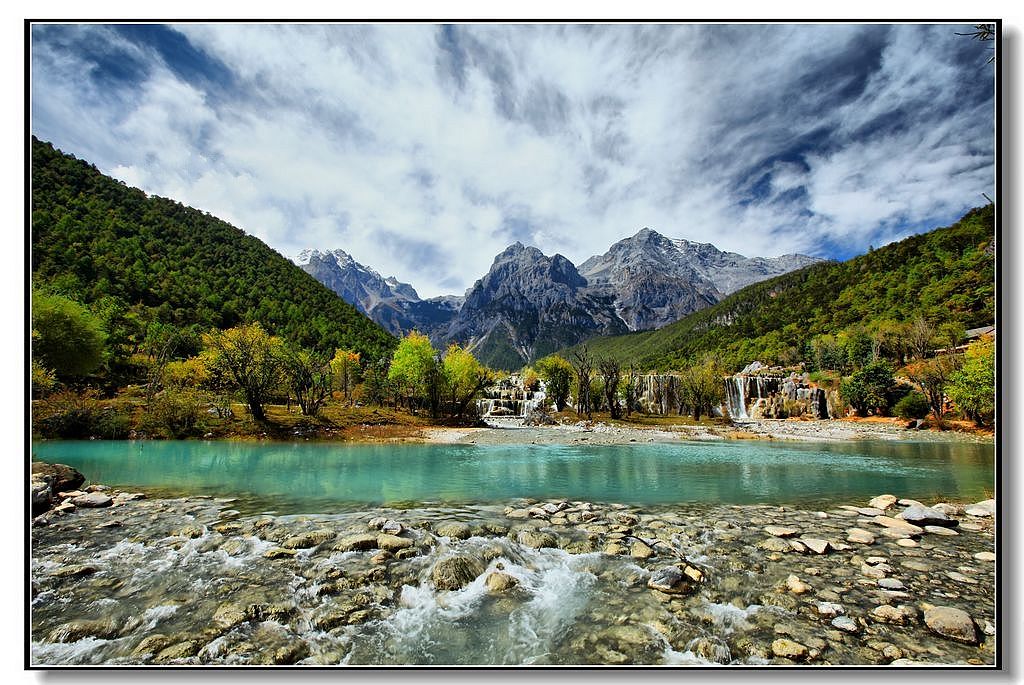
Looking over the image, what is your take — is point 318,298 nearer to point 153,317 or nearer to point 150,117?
point 153,317

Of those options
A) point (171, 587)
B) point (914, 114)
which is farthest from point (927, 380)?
point (171, 587)

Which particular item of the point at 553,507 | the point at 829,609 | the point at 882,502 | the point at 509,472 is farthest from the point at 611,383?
the point at 829,609

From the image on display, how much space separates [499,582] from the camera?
5.28 metres

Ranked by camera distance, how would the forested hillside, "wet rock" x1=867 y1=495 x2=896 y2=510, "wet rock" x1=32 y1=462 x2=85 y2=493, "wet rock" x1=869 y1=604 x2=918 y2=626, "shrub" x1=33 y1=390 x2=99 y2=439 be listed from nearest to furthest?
"wet rock" x1=869 y1=604 x2=918 y2=626
"wet rock" x1=32 y1=462 x2=85 y2=493
"wet rock" x1=867 y1=495 x2=896 y2=510
the forested hillside
"shrub" x1=33 y1=390 x2=99 y2=439

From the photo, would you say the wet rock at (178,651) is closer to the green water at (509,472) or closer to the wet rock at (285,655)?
the wet rock at (285,655)

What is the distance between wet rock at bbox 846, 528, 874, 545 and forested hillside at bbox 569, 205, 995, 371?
13.0ft

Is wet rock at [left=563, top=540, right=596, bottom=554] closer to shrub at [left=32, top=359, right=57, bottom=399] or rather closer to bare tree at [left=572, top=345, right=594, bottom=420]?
shrub at [left=32, top=359, right=57, bottom=399]

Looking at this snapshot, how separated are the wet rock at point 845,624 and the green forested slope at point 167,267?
10.6m

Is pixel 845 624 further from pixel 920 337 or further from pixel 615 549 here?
pixel 920 337

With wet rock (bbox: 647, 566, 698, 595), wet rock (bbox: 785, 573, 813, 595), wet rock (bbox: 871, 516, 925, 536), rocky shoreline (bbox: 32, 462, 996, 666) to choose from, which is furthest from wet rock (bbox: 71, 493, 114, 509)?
wet rock (bbox: 871, 516, 925, 536)

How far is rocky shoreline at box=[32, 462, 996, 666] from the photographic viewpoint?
3914 mm

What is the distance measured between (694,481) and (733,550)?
8138mm

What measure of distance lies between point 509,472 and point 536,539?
30.2 feet

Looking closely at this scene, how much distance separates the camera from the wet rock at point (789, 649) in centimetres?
375
